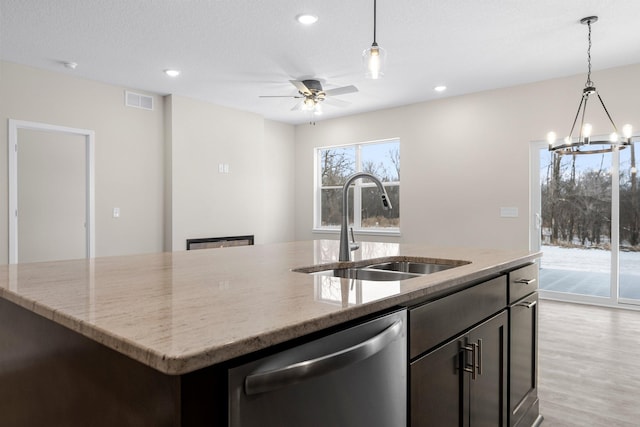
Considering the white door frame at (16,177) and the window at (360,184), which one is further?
the window at (360,184)

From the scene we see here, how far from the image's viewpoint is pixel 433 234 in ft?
20.1

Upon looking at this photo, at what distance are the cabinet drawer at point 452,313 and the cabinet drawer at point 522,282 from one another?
11cm

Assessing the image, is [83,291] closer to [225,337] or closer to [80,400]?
[80,400]

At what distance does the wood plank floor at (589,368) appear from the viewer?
228cm

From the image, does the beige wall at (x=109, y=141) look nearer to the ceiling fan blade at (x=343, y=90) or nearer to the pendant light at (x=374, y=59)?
the ceiling fan blade at (x=343, y=90)

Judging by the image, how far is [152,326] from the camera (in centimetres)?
81

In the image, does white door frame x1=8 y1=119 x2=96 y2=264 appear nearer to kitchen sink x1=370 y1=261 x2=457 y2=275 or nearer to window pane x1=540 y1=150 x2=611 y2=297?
kitchen sink x1=370 y1=261 x2=457 y2=275

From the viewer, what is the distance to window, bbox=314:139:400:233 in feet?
22.1

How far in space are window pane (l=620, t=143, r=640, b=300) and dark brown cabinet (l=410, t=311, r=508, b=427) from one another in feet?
13.0

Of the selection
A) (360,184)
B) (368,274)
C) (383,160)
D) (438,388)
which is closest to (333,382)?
(438,388)

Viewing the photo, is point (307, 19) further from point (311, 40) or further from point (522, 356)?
point (522, 356)

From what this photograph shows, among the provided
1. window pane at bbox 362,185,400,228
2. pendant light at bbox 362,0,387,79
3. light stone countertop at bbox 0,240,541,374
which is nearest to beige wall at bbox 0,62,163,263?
window pane at bbox 362,185,400,228

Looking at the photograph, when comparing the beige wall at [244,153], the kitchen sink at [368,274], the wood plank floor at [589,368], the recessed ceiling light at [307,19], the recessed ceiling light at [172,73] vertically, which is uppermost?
the recessed ceiling light at [307,19]

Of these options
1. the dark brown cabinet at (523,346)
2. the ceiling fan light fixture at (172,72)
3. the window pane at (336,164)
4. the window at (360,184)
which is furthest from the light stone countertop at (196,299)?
the window pane at (336,164)
